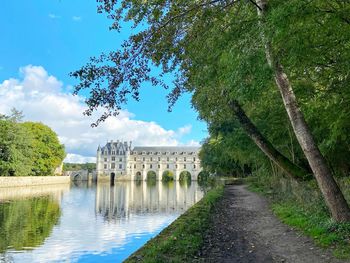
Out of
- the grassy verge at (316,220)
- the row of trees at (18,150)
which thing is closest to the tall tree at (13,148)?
the row of trees at (18,150)

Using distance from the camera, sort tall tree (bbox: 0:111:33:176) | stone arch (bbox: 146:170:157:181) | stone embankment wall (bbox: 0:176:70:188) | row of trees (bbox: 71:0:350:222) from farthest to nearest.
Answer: stone arch (bbox: 146:170:157:181) < tall tree (bbox: 0:111:33:176) < stone embankment wall (bbox: 0:176:70:188) < row of trees (bbox: 71:0:350:222)

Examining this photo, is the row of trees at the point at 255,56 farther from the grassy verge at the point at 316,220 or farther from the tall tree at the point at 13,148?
the tall tree at the point at 13,148

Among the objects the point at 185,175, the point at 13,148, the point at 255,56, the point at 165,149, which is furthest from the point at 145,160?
the point at 255,56

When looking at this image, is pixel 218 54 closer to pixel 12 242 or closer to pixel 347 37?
pixel 347 37

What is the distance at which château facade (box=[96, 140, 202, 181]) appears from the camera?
453ft

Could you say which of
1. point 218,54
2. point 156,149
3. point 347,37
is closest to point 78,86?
point 218,54

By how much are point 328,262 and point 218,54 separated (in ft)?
16.8

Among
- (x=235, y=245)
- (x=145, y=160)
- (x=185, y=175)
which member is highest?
(x=145, y=160)

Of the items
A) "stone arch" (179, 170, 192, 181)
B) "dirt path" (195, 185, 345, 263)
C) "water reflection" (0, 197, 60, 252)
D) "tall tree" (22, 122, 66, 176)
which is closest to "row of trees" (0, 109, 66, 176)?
"tall tree" (22, 122, 66, 176)

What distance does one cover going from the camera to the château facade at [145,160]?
13812 centimetres

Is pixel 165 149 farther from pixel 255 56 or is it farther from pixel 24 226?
pixel 255 56

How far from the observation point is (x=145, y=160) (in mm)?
144250

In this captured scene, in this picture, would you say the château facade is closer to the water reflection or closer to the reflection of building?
the reflection of building

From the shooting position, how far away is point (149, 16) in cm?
988
